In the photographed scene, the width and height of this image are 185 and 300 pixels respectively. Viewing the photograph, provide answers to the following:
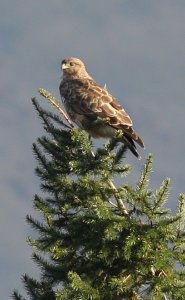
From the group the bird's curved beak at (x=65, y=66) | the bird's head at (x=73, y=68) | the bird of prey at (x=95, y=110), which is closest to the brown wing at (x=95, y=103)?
the bird of prey at (x=95, y=110)

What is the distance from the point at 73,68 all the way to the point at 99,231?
6.26 meters

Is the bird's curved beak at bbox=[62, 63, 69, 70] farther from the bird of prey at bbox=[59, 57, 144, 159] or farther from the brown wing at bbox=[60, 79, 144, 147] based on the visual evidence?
the brown wing at bbox=[60, 79, 144, 147]

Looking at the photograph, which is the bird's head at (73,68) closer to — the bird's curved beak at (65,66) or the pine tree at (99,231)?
the bird's curved beak at (65,66)

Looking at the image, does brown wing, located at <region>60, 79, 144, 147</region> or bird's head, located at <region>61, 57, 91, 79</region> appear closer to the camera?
brown wing, located at <region>60, 79, 144, 147</region>

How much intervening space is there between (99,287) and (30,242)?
1.10 meters

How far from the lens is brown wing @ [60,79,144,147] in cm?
919

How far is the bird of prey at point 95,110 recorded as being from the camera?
9.13 m

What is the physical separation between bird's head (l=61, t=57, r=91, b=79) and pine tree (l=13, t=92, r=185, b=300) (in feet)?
Answer: 15.0

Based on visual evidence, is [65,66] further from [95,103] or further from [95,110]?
[95,110]

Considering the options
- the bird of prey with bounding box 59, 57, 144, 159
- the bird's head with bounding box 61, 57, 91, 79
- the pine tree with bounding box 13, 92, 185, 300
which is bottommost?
the pine tree with bounding box 13, 92, 185, 300

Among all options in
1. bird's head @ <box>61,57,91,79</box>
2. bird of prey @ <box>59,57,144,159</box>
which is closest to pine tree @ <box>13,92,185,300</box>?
bird of prey @ <box>59,57,144,159</box>

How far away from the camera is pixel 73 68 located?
1219 cm

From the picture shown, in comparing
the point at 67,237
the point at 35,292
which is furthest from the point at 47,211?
the point at 35,292

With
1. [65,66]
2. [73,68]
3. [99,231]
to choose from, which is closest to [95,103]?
[73,68]
